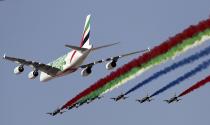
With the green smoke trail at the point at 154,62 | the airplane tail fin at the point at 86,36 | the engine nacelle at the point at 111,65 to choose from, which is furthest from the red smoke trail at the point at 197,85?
the airplane tail fin at the point at 86,36

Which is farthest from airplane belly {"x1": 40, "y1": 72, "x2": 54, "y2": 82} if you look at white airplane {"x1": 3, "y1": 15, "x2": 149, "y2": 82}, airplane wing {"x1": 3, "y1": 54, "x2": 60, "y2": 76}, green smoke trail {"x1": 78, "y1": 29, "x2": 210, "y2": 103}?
green smoke trail {"x1": 78, "y1": 29, "x2": 210, "y2": 103}

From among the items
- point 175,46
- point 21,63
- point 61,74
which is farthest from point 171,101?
point 175,46

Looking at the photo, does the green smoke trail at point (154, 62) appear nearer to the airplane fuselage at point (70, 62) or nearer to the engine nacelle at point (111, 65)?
the engine nacelle at point (111, 65)

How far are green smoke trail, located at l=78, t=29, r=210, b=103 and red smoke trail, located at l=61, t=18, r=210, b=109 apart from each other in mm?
402

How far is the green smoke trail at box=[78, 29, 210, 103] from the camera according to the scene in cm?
5781

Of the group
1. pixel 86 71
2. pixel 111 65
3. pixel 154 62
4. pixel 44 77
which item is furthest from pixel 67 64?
pixel 154 62

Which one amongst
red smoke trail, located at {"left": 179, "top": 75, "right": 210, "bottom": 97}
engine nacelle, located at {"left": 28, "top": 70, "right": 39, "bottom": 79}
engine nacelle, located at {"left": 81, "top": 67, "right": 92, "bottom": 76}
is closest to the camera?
red smoke trail, located at {"left": 179, "top": 75, "right": 210, "bottom": 97}

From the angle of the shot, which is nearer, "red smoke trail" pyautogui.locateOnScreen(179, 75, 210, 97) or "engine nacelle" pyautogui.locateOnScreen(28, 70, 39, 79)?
"red smoke trail" pyautogui.locateOnScreen(179, 75, 210, 97)

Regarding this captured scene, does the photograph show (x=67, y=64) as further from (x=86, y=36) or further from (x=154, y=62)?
(x=154, y=62)

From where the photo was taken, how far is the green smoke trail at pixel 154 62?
57.8 m

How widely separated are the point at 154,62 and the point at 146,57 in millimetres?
2097

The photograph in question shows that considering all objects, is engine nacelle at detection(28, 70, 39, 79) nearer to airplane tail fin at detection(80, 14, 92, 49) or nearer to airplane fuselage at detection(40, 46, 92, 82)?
airplane fuselage at detection(40, 46, 92, 82)

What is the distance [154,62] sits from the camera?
72.9 meters

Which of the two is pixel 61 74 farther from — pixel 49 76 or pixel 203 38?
pixel 203 38
